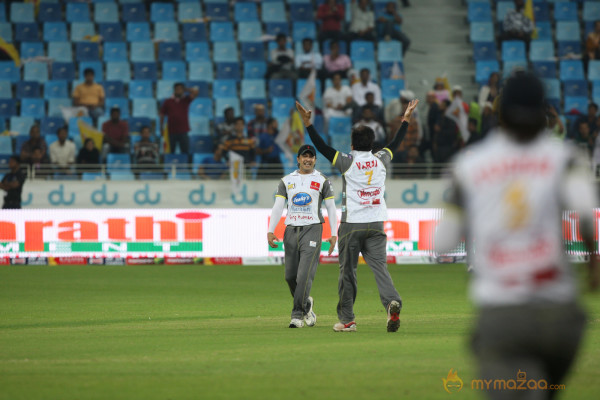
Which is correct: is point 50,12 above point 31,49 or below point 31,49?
above

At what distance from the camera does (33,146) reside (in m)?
24.7

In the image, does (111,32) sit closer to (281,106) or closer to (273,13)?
(273,13)

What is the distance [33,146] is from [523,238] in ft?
71.7

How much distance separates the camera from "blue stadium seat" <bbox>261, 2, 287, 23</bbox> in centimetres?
3027

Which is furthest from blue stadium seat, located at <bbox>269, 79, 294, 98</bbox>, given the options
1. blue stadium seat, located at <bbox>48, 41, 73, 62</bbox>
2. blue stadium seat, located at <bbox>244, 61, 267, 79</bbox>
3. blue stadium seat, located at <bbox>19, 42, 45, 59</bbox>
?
blue stadium seat, located at <bbox>19, 42, 45, 59</bbox>

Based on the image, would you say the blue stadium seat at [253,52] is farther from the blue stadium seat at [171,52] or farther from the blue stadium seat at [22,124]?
the blue stadium seat at [22,124]

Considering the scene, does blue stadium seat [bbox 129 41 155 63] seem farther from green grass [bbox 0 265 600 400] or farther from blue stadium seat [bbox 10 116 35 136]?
→ green grass [bbox 0 265 600 400]

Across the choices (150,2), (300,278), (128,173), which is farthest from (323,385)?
(150,2)

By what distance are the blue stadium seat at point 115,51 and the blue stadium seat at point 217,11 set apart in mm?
2924

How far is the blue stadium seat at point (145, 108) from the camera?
27.4 m

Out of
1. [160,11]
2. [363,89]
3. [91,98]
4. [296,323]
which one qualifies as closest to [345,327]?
[296,323]

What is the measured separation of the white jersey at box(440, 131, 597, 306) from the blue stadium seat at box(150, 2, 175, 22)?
27.1m

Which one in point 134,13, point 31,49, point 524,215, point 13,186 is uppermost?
point 134,13

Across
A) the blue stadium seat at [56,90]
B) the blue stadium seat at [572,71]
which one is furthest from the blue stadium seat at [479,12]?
the blue stadium seat at [56,90]
